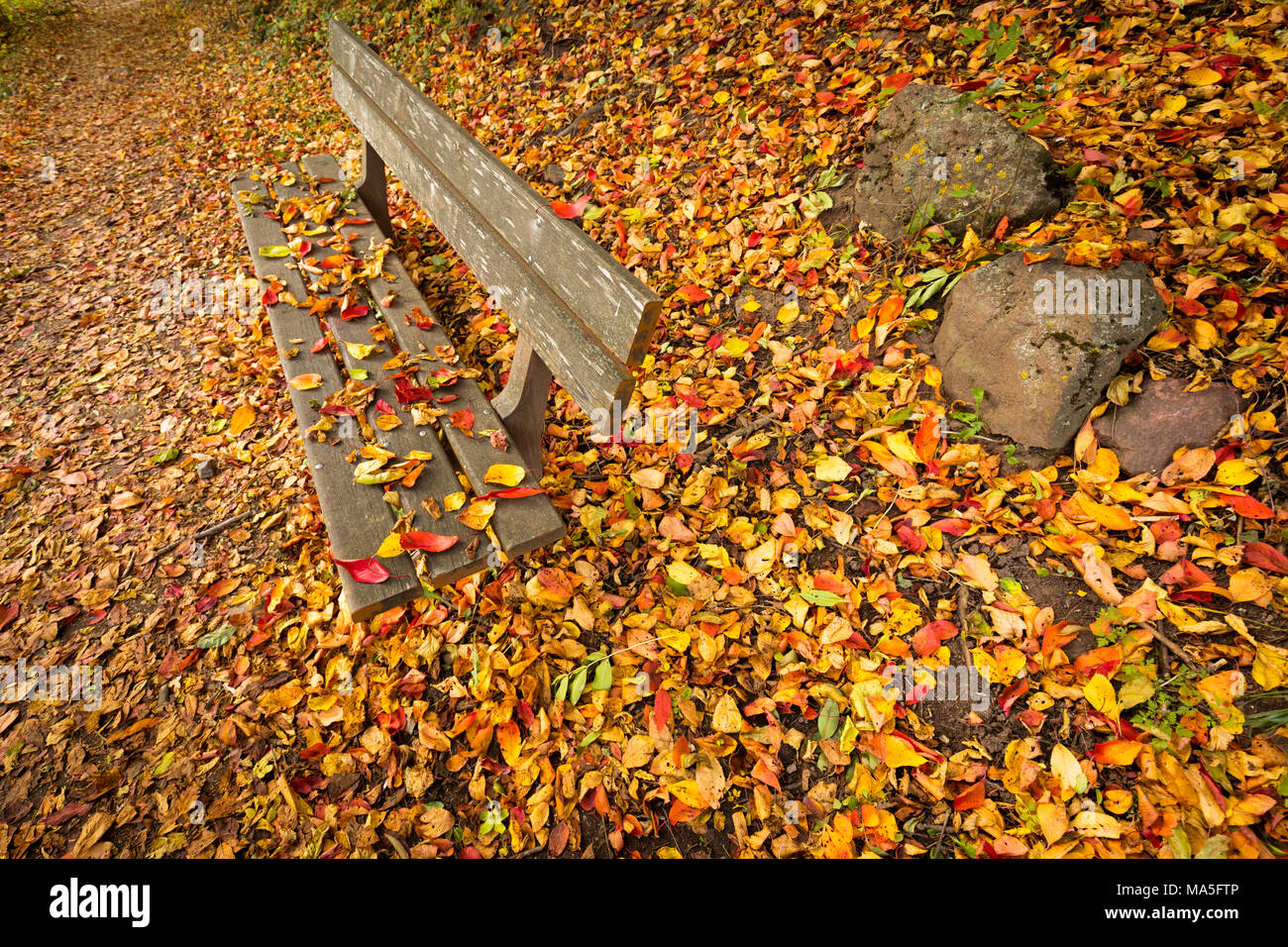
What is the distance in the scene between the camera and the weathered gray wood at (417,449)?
63.6 inches

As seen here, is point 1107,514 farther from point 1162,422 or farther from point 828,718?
point 828,718

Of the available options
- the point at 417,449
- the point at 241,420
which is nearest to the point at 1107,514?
the point at 417,449

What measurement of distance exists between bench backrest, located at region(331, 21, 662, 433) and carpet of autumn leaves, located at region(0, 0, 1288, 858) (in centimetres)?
70

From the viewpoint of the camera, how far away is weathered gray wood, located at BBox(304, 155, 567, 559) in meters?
1.67

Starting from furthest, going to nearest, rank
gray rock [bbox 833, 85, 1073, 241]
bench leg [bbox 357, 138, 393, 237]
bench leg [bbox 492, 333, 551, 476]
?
bench leg [bbox 357, 138, 393, 237]
gray rock [bbox 833, 85, 1073, 241]
bench leg [bbox 492, 333, 551, 476]

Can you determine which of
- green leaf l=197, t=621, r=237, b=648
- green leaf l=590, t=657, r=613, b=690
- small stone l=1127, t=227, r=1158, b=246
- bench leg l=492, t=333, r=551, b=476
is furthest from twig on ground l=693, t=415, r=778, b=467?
green leaf l=197, t=621, r=237, b=648

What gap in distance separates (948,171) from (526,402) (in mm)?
1972

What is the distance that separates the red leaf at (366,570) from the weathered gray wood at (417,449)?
0.39 feet

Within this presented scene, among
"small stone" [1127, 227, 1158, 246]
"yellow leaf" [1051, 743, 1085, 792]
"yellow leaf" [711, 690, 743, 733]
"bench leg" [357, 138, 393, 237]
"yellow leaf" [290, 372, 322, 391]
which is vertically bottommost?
"yellow leaf" [711, 690, 743, 733]

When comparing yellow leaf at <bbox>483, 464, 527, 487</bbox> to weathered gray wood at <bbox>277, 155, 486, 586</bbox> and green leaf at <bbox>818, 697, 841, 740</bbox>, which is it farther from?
green leaf at <bbox>818, 697, 841, 740</bbox>

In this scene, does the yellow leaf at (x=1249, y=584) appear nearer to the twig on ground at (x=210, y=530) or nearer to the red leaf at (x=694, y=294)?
the red leaf at (x=694, y=294)

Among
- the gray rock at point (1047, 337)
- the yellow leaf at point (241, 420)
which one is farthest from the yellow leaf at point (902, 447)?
the yellow leaf at point (241, 420)

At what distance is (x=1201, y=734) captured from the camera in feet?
4.63
